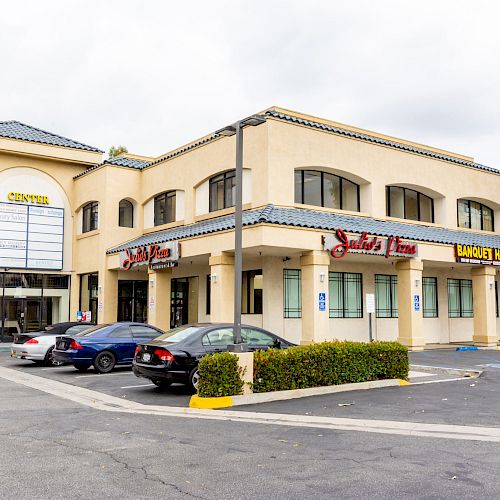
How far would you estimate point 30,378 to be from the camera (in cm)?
1641

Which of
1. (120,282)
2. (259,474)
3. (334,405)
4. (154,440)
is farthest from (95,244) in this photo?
(259,474)

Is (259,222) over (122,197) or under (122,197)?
under

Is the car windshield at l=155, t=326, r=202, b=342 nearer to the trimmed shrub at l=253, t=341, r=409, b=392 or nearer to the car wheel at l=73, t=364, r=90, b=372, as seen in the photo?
the trimmed shrub at l=253, t=341, r=409, b=392

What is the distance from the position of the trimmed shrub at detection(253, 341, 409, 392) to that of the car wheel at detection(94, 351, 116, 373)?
631 cm

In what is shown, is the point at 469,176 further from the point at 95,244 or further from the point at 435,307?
the point at 95,244

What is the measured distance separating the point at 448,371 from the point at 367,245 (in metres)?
5.54

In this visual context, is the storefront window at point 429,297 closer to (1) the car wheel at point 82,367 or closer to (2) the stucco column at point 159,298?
(2) the stucco column at point 159,298

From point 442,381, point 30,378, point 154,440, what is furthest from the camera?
point 30,378

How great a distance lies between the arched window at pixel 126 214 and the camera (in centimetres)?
2992

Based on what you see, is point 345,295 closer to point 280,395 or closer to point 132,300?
point 132,300

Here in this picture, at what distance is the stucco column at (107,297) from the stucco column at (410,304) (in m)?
13.0

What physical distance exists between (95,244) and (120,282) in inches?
85.2

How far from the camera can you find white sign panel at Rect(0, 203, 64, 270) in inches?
1143

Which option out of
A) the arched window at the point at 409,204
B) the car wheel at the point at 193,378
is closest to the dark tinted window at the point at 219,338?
the car wheel at the point at 193,378
